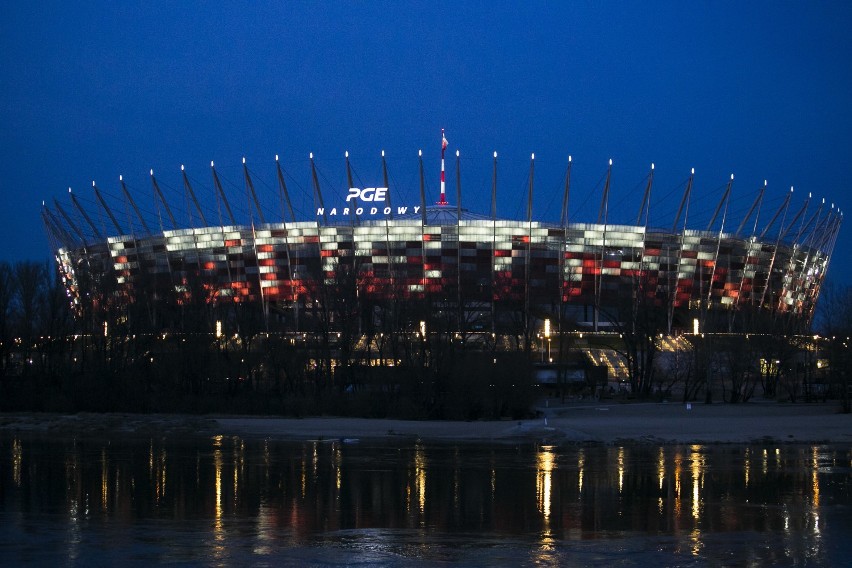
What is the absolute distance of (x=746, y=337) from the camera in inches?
3039

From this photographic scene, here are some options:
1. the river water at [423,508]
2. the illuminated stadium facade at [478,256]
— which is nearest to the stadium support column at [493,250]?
the illuminated stadium facade at [478,256]

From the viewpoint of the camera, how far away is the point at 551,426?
47.5 m

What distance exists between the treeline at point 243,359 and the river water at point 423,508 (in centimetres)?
2102

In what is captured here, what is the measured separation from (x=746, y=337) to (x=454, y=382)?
30071 mm

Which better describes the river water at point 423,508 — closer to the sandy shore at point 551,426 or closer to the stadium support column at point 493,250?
the sandy shore at point 551,426

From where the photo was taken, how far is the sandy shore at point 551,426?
44.3m

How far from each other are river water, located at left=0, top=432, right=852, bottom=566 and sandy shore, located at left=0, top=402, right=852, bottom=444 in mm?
6631

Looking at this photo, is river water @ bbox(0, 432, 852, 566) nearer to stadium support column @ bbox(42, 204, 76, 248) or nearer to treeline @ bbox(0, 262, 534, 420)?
treeline @ bbox(0, 262, 534, 420)

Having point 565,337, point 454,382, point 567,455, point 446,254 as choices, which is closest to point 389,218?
point 446,254

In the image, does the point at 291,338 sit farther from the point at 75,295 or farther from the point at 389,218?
the point at 389,218

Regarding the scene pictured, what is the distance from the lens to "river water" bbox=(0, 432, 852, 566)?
1758 centimetres

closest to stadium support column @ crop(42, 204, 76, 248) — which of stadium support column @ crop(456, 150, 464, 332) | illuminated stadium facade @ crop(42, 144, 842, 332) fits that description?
illuminated stadium facade @ crop(42, 144, 842, 332)

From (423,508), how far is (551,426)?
1002 inches

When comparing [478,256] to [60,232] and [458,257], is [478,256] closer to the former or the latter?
[458,257]
